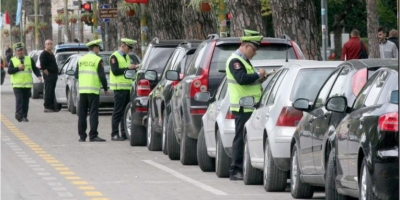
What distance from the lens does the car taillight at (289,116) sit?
14.4m

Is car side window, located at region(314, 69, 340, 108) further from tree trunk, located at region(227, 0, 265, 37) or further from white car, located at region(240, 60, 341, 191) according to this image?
tree trunk, located at region(227, 0, 265, 37)

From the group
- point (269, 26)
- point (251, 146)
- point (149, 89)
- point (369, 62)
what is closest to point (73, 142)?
point (149, 89)

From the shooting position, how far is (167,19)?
37.4 meters

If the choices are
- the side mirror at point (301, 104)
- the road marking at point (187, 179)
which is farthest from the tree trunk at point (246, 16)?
the side mirror at point (301, 104)

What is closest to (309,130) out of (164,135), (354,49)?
(164,135)

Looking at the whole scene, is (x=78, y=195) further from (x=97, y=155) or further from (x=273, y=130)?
(x=97, y=155)

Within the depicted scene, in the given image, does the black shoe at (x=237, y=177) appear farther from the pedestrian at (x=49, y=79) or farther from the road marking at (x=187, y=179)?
the pedestrian at (x=49, y=79)

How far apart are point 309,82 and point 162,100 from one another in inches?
268

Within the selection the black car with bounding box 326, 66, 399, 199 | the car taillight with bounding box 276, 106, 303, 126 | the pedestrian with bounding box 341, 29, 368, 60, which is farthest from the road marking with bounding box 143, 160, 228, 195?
the pedestrian with bounding box 341, 29, 368, 60

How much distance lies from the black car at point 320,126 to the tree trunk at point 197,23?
63.2ft

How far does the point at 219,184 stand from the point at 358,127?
547 centimetres

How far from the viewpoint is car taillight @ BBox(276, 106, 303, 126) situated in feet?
47.3

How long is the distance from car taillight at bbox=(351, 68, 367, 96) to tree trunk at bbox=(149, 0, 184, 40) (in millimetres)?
24761

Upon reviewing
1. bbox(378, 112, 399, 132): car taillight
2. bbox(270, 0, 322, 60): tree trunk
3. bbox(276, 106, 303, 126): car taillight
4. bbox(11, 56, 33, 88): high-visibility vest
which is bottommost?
bbox(11, 56, 33, 88): high-visibility vest
